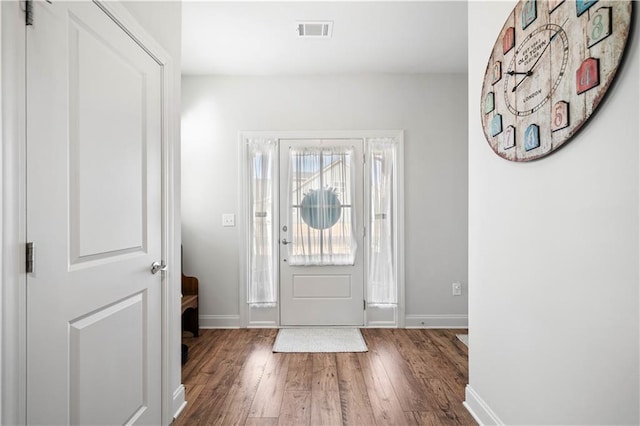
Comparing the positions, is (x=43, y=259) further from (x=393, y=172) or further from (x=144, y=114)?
(x=393, y=172)

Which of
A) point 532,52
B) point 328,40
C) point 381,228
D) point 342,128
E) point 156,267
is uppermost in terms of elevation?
point 328,40

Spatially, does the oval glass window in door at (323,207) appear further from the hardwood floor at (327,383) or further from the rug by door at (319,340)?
the hardwood floor at (327,383)

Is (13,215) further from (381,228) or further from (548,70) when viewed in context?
(381,228)

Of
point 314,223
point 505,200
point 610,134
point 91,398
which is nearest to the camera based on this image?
point 610,134

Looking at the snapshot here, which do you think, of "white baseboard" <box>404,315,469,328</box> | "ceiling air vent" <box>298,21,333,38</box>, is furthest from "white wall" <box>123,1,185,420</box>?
"white baseboard" <box>404,315,469,328</box>

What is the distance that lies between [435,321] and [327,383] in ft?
5.37

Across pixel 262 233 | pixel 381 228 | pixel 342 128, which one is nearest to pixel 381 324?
pixel 381 228

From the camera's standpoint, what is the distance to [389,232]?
354cm

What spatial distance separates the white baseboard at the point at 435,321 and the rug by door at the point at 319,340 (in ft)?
1.82

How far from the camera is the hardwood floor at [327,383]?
1962 mm

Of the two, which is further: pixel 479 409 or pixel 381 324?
pixel 381 324

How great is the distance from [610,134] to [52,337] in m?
1.81

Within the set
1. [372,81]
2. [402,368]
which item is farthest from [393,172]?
[402,368]

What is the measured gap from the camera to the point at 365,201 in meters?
3.55
